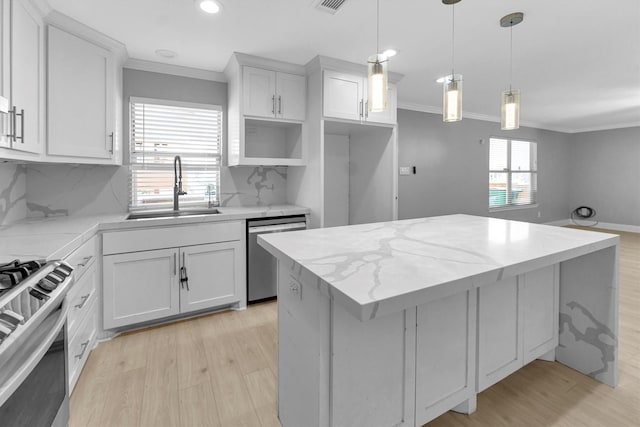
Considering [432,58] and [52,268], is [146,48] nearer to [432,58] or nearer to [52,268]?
[52,268]

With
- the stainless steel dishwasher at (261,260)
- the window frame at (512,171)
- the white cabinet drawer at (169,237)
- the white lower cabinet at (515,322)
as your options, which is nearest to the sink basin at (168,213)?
the white cabinet drawer at (169,237)

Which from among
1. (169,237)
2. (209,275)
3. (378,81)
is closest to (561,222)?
(378,81)

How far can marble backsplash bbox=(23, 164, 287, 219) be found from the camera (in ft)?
8.38

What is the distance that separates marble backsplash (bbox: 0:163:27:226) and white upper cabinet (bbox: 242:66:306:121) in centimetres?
186

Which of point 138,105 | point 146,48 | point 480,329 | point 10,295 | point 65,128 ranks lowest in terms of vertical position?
point 480,329

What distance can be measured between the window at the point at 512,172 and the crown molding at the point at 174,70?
16.8 feet

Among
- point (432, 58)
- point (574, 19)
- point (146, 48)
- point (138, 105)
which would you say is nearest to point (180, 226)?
point (138, 105)

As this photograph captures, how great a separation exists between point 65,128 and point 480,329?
9.70ft

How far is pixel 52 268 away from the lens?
1.16 metres

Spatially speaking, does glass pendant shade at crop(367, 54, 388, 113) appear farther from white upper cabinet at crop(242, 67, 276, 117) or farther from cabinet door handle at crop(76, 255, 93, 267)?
cabinet door handle at crop(76, 255, 93, 267)

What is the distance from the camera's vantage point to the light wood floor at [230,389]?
5.13ft

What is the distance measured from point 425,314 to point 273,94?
250 centimetres

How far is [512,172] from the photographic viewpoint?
630cm

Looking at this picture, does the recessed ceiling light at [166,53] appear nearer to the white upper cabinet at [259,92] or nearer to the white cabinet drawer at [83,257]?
the white upper cabinet at [259,92]
